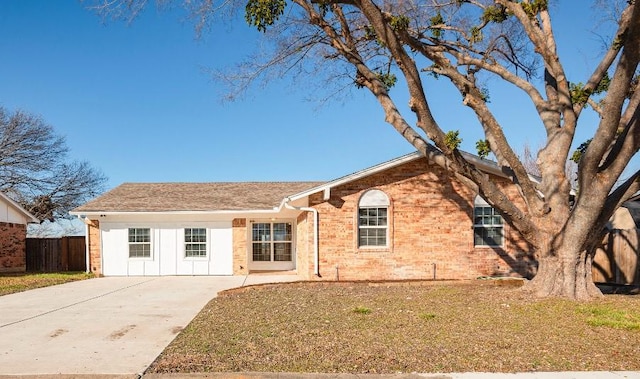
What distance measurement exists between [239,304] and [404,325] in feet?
12.9

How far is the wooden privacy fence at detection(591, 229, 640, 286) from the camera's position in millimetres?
12562

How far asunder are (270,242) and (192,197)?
3628 millimetres

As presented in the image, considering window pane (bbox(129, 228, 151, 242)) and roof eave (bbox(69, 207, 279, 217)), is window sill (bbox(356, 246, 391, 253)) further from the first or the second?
window pane (bbox(129, 228, 151, 242))

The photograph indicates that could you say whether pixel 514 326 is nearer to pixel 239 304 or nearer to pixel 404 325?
pixel 404 325

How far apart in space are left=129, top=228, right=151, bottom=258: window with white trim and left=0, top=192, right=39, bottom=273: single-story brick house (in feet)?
24.3

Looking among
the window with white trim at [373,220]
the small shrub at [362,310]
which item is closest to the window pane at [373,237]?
the window with white trim at [373,220]

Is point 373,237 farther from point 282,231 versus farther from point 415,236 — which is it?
point 282,231

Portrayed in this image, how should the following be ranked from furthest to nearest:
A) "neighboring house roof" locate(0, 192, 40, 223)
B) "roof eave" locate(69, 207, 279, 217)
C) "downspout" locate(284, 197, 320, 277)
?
"neighboring house roof" locate(0, 192, 40, 223) → "roof eave" locate(69, 207, 279, 217) → "downspout" locate(284, 197, 320, 277)

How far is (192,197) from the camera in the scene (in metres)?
18.9

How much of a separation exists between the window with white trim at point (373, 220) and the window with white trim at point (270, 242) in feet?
16.1

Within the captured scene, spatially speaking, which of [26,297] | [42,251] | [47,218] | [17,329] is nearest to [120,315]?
[17,329]

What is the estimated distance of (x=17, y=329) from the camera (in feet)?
25.7

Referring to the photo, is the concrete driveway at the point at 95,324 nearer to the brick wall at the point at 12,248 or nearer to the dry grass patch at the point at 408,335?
the dry grass patch at the point at 408,335

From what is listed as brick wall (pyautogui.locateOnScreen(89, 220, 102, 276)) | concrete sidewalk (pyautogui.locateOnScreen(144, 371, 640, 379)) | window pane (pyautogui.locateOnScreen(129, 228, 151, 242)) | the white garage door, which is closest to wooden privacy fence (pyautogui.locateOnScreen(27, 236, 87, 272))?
brick wall (pyautogui.locateOnScreen(89, 220, 102, 276))
